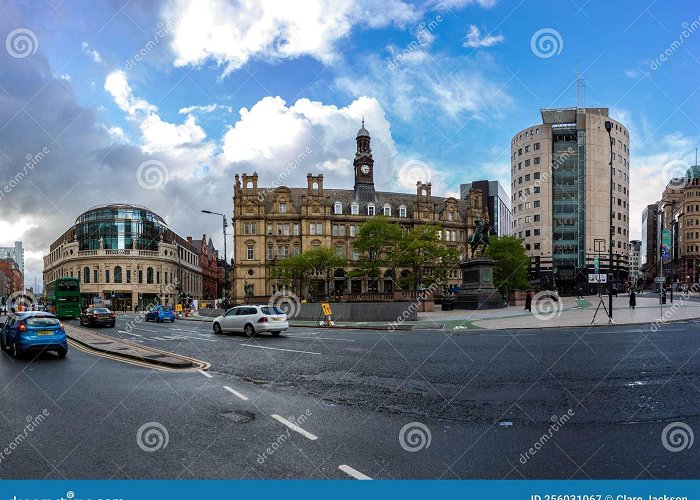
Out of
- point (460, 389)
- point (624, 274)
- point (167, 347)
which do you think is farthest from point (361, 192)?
point (460, 389)

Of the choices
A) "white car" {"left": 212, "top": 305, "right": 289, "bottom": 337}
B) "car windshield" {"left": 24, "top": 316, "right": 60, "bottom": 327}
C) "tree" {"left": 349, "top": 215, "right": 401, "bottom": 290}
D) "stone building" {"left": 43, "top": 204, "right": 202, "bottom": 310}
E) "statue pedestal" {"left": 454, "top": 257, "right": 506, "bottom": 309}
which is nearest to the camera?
"car windshield" {"left": 24, "top": 316, "right": 60, "bottom": 327}

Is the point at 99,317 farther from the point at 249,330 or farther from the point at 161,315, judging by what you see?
the point at 249,330

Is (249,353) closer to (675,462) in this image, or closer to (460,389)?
(460,389)

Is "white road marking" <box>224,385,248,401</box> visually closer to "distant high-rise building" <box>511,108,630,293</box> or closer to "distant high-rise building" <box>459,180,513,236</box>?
"distant high-rise building" <box>511,108,630,293</box>

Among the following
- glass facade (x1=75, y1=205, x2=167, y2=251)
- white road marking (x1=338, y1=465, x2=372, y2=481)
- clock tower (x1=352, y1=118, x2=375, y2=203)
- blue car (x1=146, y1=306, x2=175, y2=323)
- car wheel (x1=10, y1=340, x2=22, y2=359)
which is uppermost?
clock tower (x1=352, y1=118, x2=375, y2=203)

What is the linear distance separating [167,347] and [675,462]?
1751 cm

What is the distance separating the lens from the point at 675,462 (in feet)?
18.2

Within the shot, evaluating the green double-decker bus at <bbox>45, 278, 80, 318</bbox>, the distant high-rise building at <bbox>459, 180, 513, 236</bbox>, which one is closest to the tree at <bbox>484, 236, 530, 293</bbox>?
the green double-decker bus at <bbox>45, 278, 80, 318</bbox>

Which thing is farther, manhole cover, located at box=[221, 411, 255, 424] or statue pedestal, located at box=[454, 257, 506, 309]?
statue pedestal, located at box=[454, 257, 506, 309]

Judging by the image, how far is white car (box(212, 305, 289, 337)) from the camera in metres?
23.4

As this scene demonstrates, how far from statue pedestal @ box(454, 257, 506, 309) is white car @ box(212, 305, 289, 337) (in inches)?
892

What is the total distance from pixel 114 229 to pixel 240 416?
9405 centimetres

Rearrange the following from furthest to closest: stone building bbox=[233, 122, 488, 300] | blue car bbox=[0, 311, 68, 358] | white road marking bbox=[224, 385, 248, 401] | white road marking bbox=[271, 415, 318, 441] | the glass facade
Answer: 1. the glass facade
2. stone building bbox=[233, 122, 488, 300]
3. blue car bbox=[0, 311, 68, 358]
4. white road marking bbox=[224, 385, 248, 401]
5. white road marking bbox=[271, 415, 318, 441]

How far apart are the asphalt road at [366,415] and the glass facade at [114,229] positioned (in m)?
84.1
